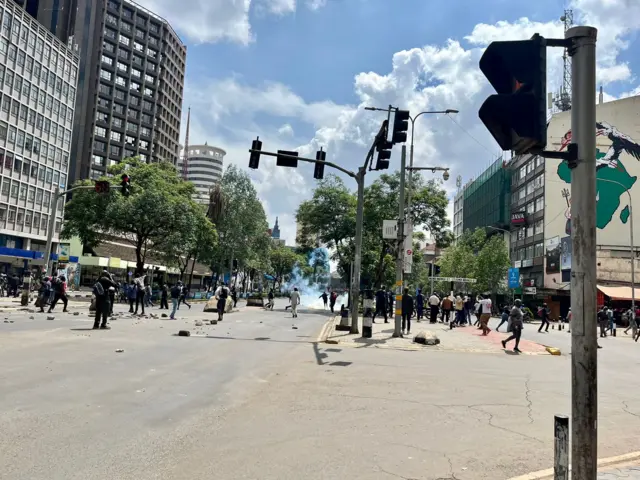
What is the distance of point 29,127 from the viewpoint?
187 feet

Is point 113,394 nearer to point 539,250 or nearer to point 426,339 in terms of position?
point 426,339

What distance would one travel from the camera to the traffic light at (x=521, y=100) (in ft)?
11.1

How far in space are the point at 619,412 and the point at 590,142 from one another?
670 centimetres

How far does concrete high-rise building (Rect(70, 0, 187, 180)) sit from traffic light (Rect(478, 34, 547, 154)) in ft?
300

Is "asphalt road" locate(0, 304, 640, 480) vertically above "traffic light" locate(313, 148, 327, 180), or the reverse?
"traffic light" locate(313, 148, 327, 180)

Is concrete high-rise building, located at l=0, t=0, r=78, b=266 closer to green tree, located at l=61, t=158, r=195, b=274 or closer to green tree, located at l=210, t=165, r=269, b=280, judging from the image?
green tree, located at l=61, t=158, r=195, b=274

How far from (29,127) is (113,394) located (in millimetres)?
58739

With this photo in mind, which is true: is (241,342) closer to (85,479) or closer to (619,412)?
(619,412)

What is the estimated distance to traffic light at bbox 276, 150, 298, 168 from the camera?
1650 cm

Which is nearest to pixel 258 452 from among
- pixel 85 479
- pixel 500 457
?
pixel 85 479

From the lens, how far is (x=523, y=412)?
790 cm

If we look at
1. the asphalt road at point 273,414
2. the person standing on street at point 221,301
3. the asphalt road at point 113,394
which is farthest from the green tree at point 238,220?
the asphalt road at point 273,414

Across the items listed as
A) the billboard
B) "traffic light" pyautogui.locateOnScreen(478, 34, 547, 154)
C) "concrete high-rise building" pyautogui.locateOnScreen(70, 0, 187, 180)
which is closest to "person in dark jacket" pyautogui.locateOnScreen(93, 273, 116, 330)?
"traffic light" pyautogui.locateOnScreen(478, 34, 547, 154)

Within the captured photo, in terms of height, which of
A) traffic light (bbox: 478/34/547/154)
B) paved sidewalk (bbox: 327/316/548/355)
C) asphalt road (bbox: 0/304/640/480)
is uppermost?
traffic light (bbox: 478/34/547/154)
